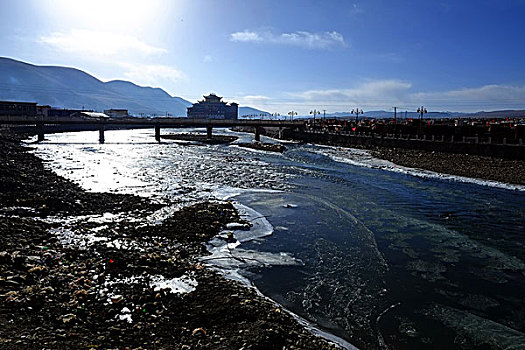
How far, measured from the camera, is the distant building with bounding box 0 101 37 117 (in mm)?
90812

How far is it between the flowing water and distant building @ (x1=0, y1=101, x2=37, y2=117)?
86.3 m

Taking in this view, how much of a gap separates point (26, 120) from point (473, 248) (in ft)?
281

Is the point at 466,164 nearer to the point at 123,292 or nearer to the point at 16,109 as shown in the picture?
the point at 123,292

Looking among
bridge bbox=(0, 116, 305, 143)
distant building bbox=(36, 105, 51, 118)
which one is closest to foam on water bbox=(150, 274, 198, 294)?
bridge bbox=(0, 116, 305, 143)

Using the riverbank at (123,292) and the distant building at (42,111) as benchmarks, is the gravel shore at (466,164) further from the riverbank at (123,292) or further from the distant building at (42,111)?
the distant building at (42,111)

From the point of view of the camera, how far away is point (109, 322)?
23.2 feet

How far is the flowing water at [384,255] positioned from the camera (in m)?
8.48

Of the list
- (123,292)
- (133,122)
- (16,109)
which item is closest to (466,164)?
(123,292)

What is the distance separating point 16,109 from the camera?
9550cm

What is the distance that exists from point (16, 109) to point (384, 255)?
114515mm

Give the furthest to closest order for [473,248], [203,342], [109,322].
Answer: [473,248] → [109,322] → [203,342]

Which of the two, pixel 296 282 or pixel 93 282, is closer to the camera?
pixel 93 282

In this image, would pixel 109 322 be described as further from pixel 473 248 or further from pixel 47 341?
pixel 473 248

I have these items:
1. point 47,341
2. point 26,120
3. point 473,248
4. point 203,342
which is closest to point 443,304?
point 473,248
